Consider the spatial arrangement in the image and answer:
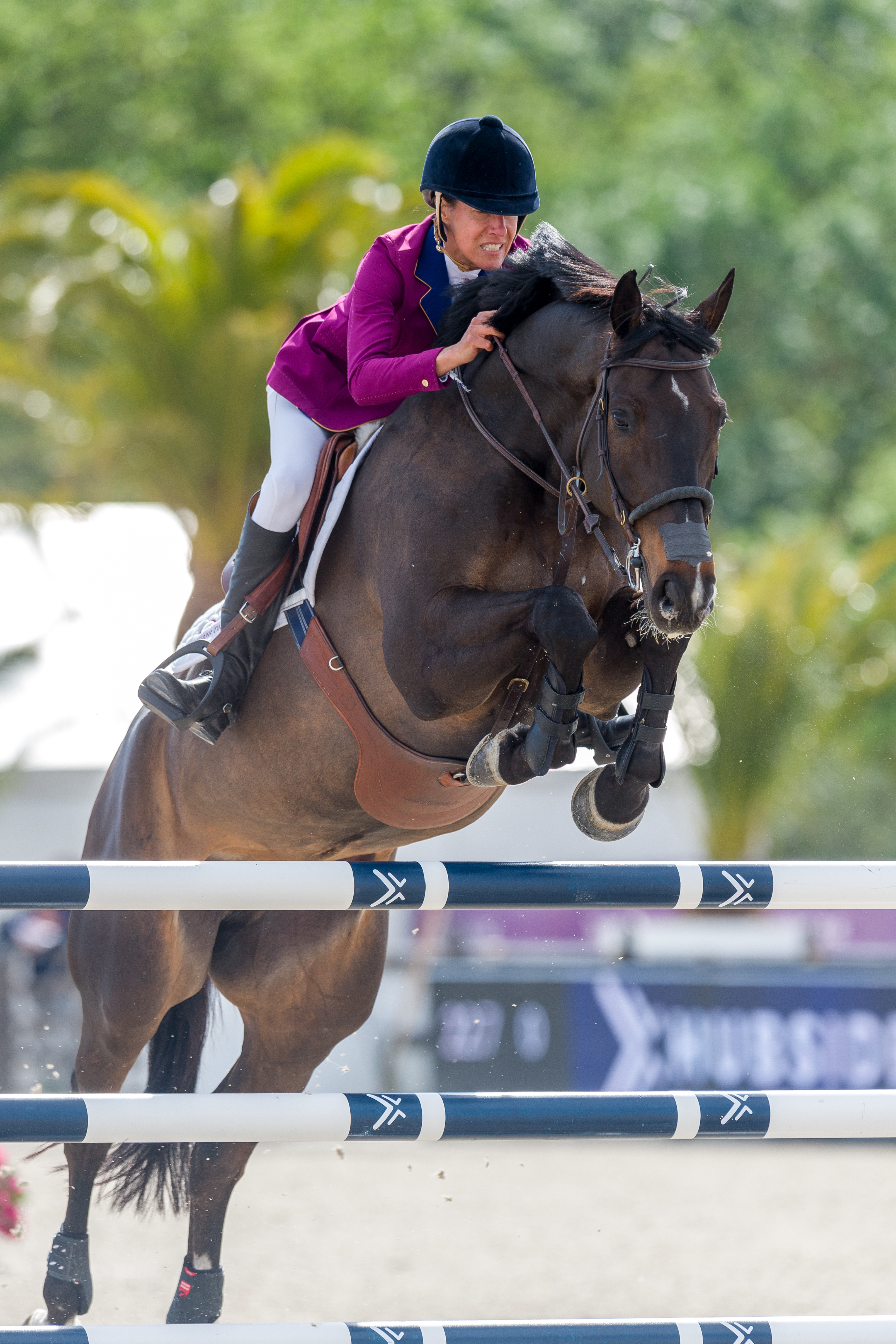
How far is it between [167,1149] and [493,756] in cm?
213

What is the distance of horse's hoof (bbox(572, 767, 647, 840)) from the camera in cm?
344

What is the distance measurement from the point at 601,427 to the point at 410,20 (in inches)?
1194

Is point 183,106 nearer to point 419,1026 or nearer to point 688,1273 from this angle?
point 419,1026

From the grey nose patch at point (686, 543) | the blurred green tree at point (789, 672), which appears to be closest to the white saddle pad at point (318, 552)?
the grey nose patch at point (686, 543)

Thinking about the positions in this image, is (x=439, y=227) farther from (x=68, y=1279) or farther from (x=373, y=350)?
(x=68, y=1279)

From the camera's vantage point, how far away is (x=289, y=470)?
383 centimetres

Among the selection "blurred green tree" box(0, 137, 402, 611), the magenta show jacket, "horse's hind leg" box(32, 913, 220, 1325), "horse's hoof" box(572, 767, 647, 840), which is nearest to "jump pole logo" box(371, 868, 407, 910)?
"horse's hoof" box(572, 767, 647, 840)

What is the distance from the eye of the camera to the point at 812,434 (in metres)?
26.8

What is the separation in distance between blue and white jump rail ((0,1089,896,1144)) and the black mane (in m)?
1.76

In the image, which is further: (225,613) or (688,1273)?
Answer: (688,1273)

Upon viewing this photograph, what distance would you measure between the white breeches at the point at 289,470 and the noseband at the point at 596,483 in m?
0.45

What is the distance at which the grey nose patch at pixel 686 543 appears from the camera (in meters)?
2.98

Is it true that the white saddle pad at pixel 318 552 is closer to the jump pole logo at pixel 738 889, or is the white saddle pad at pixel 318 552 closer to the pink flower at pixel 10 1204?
the jump pole logo at pixel 738 889

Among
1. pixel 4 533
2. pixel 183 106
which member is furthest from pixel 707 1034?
pixel 183 106
